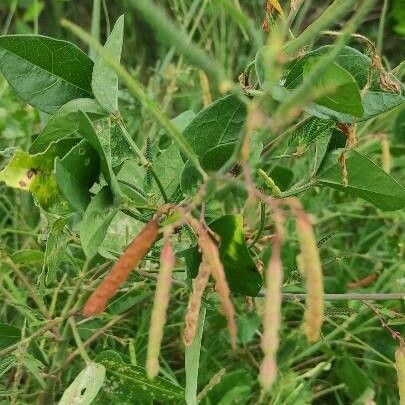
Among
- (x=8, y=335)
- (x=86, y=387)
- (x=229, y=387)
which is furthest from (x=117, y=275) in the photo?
(x=229, y=387)

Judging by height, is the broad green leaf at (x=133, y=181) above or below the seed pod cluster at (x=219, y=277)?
below

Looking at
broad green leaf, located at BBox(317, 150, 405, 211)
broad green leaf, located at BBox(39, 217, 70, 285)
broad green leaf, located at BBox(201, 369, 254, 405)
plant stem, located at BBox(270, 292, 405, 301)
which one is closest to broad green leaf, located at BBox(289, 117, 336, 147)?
broad green leaf, located at BBox(317, 150, 405, 211)

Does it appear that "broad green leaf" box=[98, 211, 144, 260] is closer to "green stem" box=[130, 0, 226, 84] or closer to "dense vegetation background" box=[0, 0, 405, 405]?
"dense vegetation background" box=[0, 0, 405, 405]

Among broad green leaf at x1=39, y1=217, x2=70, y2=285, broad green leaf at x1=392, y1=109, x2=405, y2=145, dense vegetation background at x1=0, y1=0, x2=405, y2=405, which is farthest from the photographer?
broad green leaf at x1=392, y1=109, x2=405, y2=145

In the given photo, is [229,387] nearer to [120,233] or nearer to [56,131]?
[120,233]

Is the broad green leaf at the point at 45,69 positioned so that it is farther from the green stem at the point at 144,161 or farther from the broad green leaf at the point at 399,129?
the broad green leaf at the point at 399,129

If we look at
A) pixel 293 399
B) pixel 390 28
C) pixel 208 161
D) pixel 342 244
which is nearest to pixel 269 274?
pixel 208 161

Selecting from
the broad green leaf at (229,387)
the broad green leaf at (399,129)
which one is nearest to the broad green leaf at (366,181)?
the broad green leaf at (229,387)
